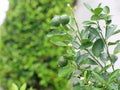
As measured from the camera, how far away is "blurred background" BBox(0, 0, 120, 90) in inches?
156

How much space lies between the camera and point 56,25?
50.6 inches

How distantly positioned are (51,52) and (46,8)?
0.53 metres

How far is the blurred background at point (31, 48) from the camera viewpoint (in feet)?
13.0

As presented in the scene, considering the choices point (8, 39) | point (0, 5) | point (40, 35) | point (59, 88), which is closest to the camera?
point (59, 88)

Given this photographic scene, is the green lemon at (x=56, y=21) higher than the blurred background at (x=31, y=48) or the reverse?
the reverse

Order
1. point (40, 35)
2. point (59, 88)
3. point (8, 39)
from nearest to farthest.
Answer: point (59, 88) → point (40, 35) → point (8, 39)

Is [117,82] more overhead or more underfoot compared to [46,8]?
more underfoot

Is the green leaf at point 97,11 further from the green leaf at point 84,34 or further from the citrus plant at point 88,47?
the green leaf at point 84,34

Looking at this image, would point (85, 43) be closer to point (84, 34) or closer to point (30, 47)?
point (84, 34)

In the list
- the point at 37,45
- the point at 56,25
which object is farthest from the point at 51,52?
the point at 56,25

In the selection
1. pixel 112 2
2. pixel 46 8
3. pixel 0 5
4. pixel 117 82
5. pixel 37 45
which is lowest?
pixel 117 82

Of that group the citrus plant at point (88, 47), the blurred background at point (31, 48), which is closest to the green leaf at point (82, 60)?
the citrus plant at point (88, 47)

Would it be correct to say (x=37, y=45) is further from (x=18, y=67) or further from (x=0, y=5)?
(x=0, y=5)

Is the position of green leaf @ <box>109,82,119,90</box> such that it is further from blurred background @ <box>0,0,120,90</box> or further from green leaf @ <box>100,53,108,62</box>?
blurred background @ <box>0,0,120,90</box>
